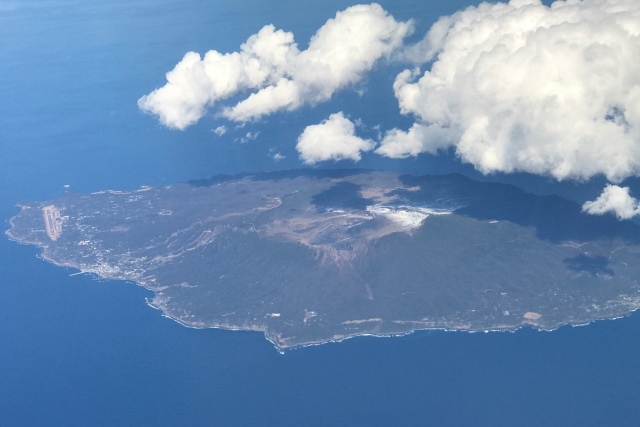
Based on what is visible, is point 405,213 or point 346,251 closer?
point 346,251

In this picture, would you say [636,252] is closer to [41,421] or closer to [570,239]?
[570,239]

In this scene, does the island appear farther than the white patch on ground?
No

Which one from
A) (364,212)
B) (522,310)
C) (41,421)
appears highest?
(364,212)

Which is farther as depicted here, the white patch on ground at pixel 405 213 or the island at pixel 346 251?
the white patch on ground at pixel 405 213

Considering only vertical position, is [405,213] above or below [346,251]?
above

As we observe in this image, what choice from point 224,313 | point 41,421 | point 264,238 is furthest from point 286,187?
point 41,421

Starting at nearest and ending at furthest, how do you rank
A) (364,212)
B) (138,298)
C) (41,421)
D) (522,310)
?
1. (41,421)
2. (522,310)
3. (138,298)
4. (364,212)

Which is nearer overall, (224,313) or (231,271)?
(224,313)

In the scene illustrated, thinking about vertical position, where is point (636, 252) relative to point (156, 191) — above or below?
below
